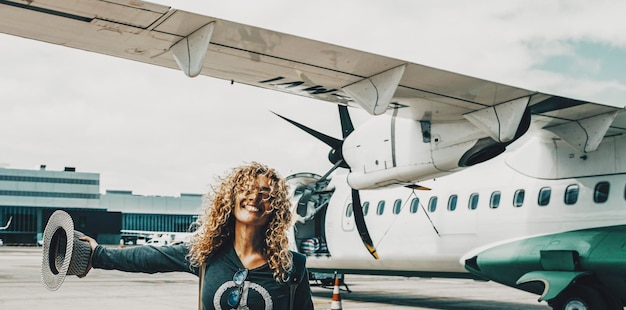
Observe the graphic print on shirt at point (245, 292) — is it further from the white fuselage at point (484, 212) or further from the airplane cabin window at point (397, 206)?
the airplane cabin window at point (397, 206)

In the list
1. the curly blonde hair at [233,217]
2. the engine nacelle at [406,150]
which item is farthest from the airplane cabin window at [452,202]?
the curly blonde hair at [233,217]

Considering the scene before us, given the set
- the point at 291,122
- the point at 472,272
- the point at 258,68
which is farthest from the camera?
the point at 291,122

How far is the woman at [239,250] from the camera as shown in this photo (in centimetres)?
299

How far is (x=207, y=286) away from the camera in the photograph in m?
2.99

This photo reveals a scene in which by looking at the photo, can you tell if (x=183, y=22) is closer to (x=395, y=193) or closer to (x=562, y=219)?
(x=562, y=219)

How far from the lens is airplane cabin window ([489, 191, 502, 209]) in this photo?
1256cm

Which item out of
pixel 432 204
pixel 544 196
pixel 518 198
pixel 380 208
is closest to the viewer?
pixel 544 196

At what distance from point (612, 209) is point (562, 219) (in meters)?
0.80

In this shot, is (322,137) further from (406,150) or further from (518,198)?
(518,198)

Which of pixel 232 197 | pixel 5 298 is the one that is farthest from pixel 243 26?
pixel 5 298

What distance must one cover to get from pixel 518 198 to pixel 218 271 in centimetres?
1000

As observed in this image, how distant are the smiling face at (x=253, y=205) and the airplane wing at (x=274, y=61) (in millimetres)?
4288

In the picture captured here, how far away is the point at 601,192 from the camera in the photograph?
36.7ft

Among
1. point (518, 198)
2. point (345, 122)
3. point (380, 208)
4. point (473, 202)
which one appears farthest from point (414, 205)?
point (518, 198)
